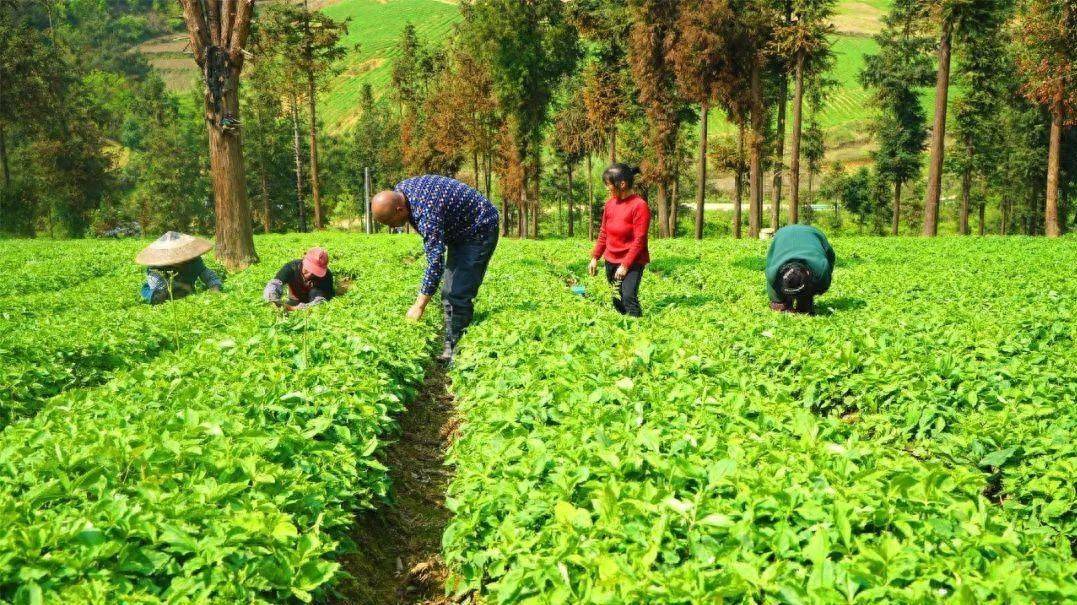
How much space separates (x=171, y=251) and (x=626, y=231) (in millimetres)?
6918

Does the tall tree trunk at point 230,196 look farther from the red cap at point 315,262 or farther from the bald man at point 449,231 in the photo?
the bald man at point 449,231

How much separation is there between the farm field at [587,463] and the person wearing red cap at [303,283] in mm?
1993

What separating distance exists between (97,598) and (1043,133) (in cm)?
5162

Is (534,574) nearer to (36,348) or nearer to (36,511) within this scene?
(36,511)

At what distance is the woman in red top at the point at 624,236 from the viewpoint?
8375 mm

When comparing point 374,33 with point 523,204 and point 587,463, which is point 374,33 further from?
point 587,463

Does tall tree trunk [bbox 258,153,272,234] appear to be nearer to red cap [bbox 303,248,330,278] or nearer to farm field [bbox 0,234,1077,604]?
red cap [bbox 303,248,330,278]

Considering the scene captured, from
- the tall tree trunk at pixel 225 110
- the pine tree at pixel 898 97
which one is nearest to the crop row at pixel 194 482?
the tall tree trunk at pixel 225 110

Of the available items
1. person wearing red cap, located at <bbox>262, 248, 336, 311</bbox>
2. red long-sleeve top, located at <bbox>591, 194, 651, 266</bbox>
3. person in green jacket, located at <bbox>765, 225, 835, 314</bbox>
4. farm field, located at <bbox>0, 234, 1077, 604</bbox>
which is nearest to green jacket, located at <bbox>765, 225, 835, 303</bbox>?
person in green jacket, located at <bbox>765, 225, 835, 314</bbox>

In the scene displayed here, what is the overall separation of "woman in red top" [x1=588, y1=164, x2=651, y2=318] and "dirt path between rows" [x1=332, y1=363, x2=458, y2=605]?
331 cm

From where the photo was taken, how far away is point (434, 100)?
153 ft

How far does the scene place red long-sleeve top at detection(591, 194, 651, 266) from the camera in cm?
842

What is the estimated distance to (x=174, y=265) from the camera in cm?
1042

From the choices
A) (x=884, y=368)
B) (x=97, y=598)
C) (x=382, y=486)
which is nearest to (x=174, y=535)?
(x=97, y=598)
